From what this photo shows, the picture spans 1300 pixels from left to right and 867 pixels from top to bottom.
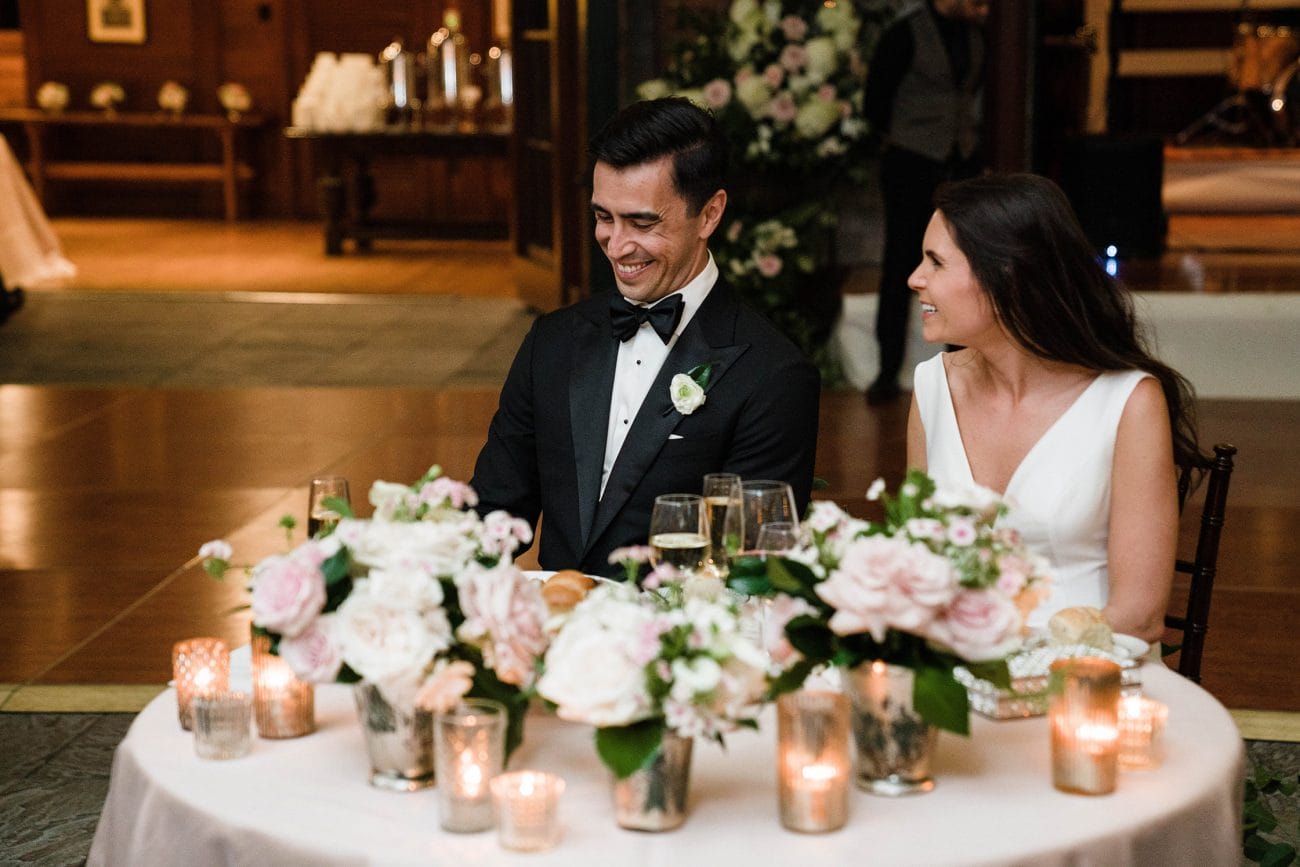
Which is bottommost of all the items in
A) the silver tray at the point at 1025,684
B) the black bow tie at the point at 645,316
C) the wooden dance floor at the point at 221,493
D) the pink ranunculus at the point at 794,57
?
the wooden dance floor at the point at 221,493

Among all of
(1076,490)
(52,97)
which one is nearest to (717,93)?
(1076,490)

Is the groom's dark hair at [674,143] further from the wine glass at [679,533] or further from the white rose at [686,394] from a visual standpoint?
the wine glass at [679,533]

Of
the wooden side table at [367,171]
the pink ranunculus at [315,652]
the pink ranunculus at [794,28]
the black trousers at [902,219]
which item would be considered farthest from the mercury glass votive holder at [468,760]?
the wooden side table at [367,171]

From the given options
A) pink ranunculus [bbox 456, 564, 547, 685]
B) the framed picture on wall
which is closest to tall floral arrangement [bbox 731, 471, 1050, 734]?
pink ranunculus [bbox 456, 564, 547, 685]

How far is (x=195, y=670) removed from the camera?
188 cm

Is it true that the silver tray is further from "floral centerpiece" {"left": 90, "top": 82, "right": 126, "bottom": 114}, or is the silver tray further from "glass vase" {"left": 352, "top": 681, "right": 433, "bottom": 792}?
"floral centerpiece" {"left": 90, "top": 82, "right": 126, "bottom": 114}

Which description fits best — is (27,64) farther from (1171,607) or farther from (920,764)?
(920,764)

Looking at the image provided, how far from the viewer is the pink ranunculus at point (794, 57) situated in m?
7.18

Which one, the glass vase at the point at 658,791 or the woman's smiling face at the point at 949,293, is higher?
the woman's smiling face at the point at 949,293

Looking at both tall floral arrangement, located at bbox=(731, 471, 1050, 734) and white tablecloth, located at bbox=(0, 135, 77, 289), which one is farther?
white tablecloth, located at bbox=(0, 135, 77, 289)

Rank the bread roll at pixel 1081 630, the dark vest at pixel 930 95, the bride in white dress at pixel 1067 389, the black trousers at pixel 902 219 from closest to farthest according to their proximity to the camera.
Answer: the bread roll at pixel 1081 630, the bride in white dress at pixel 1067 389, the dark vest at pixel 930 95, the black trousers at pixel 902 219

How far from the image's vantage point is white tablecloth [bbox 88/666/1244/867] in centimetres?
159

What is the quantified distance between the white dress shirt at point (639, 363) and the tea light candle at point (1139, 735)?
1.28m

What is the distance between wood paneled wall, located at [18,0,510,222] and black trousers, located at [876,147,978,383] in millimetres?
7894
